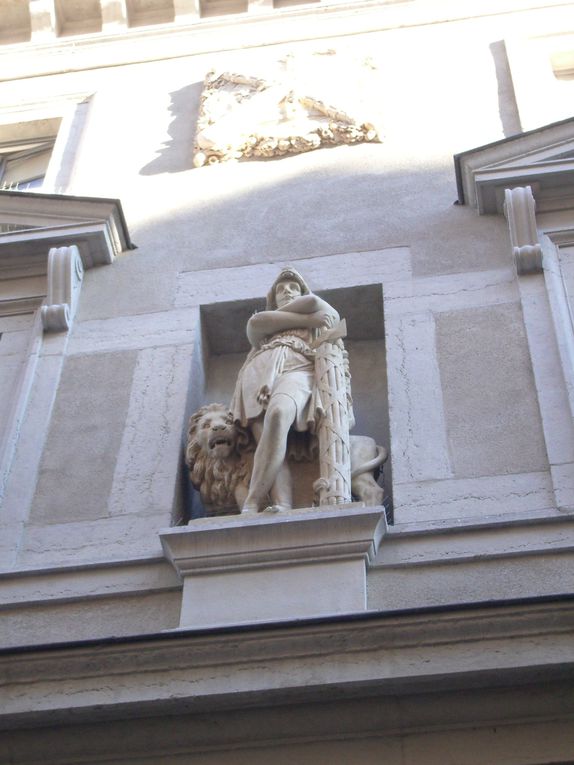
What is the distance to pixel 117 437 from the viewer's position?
9.48 m

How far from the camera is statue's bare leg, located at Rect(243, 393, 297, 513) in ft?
27.8

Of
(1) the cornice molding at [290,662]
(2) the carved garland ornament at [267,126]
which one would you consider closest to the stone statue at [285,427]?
(1) the cornice molding at [290,662]

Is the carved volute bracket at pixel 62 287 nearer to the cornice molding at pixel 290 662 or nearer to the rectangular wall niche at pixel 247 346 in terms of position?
the rectangular wall niche at pixel 247 346

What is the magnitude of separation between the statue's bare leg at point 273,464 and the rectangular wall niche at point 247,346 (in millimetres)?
1283

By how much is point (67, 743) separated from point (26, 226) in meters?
5.08

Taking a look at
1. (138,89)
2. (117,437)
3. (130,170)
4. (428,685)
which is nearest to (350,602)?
(428,685)

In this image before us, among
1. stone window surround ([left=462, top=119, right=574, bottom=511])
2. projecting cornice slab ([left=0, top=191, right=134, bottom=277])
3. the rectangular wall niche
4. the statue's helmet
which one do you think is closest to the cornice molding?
stone window surround ([left=462, top=119, right=574, bottom=511])

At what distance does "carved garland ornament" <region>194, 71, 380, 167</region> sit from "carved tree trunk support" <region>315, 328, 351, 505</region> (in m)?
3.15

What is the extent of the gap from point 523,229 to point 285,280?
1.69m

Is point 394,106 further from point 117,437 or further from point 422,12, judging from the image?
point 117,437

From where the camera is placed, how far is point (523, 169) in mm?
10609

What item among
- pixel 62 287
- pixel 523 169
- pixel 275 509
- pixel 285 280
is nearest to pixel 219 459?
pixel 275 509

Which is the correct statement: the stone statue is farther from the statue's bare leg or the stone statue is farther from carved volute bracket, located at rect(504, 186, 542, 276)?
carved volute bracket, located at rect(504, 186, 542, 276)

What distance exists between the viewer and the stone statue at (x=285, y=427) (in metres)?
8.52
